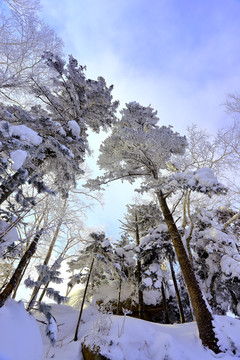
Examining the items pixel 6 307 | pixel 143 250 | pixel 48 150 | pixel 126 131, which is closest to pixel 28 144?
pixel 48 150

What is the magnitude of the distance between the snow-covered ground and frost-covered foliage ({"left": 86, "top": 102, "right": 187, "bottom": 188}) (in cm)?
537

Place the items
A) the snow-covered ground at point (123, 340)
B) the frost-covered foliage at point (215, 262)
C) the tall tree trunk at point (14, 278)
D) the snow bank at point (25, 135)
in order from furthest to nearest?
the frost-covered foliage at point (215, 262) < the snow bank at point (25, 135) < the tall tree trunk at point (14, 278) < the snow-covered ground at point (123, 340)

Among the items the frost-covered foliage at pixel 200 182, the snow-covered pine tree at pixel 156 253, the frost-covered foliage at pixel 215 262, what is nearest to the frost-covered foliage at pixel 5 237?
the frost-covered foliage at pixel 200 182

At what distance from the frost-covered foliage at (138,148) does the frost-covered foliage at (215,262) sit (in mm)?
3895

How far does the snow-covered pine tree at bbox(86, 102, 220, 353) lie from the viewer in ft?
19.4

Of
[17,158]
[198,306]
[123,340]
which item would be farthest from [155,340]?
[17,158]

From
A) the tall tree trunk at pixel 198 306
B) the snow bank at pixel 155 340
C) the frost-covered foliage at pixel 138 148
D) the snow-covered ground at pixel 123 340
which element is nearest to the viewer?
the snow-covered ground at pixel 123 340

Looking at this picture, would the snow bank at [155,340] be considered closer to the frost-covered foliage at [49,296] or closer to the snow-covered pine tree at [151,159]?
the snow-covered pine tree at [151,159]

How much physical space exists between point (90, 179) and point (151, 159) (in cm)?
349

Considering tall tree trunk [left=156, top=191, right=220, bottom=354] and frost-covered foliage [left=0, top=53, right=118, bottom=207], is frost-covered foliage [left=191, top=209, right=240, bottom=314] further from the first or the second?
frost-covered foliage [left=0, top=53, right=118, bottom=207]

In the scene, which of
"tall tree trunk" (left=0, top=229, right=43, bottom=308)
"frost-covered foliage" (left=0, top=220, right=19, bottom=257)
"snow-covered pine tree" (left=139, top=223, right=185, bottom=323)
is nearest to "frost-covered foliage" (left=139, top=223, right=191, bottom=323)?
"snow-covered pine tree" (left=139, top=223, right=185, bottom=323)

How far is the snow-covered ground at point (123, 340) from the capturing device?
3009 mm

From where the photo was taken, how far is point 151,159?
862 cm

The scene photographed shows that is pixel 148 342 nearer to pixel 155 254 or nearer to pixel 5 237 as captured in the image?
pixel 155 254
